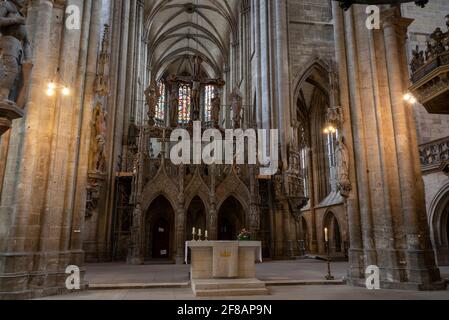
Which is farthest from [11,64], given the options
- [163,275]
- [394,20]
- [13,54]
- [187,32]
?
[187,32]

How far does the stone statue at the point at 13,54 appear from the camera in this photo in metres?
5.05

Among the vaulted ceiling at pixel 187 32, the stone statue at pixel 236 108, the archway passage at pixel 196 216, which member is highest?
the vaulted ceiling at pixel 187 32

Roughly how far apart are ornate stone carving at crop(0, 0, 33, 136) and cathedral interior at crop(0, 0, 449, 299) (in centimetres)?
2

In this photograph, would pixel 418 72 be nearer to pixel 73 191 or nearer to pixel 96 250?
pixel 73 191

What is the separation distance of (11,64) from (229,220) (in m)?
15.4

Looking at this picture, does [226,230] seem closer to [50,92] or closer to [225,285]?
[225,285]

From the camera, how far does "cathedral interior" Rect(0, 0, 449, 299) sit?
7.27 metres

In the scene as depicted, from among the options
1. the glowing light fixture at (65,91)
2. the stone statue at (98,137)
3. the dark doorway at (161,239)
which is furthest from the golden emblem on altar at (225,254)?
the dark doorway at (161,239)

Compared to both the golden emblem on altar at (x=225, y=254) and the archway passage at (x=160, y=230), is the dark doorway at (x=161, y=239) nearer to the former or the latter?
the archway passage at (x=160, y=230)

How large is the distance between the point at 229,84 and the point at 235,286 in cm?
3036

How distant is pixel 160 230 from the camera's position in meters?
18.7

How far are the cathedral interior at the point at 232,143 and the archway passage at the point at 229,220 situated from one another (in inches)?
3.2

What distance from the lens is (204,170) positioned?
58.7ft

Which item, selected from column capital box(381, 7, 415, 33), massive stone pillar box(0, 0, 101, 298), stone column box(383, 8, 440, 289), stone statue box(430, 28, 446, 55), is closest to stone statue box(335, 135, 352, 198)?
stone column box(383, 8, 440, 289)
